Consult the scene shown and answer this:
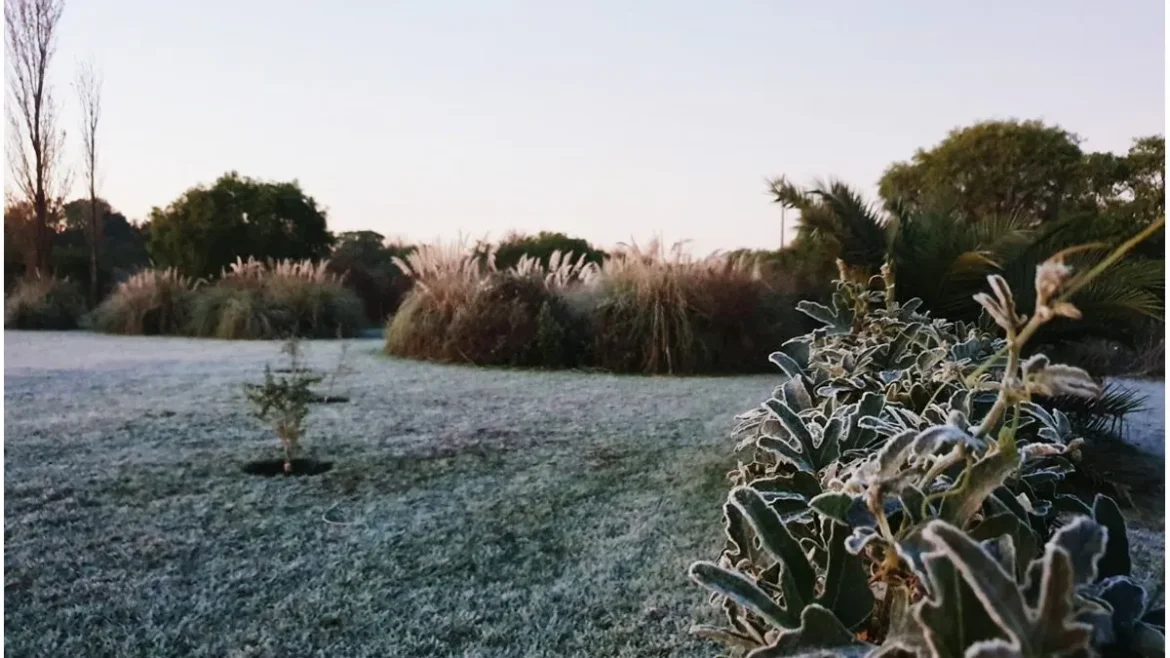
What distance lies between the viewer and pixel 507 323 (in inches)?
134

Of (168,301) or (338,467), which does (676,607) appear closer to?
(338,467)

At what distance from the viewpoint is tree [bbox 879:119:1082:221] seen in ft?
6.05

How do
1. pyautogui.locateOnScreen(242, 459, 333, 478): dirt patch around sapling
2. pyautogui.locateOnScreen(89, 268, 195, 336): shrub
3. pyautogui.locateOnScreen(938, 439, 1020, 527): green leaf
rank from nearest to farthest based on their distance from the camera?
pyautogui.locateOnScreen(938, 439, 1020, 527): green leaf
pyautogui.locateOnScreen(242, 459, 333, 478): dirt patch around sapling
pyautogui.locateOnScreen(89, 268, 195, 336): shrub

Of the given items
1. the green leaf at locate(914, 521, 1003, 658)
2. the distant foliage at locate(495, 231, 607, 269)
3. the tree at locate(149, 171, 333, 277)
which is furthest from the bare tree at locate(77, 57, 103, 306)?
the green leaf at locate(914, 521, 1003, 658)

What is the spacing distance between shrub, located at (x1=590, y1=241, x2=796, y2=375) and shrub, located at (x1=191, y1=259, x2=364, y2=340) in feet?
3.26

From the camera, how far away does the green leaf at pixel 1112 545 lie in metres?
0.49

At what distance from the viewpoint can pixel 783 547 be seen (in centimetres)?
46

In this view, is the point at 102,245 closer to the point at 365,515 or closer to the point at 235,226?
the point at 235,226

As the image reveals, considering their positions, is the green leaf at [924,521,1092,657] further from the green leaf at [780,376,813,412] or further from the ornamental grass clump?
the green leaf at [780,376,813,412]

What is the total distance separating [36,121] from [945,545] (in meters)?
2.63

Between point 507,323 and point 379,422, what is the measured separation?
0.98m

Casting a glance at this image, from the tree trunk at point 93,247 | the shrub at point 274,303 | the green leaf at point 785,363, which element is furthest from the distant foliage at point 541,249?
the green leaf at point 785,363

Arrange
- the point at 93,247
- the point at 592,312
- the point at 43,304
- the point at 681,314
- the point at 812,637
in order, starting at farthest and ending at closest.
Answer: the point at 592,312 → the point at 681,314 → the point at 93,247 → the point at 43,304 → the point at 812,637

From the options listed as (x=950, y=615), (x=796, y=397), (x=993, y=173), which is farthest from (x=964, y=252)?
(x=950, y=615)
